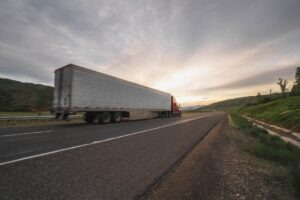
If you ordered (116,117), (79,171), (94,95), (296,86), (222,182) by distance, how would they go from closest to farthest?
(222,182) < (79,171) < (94,95) < (116,117) < (296,86)

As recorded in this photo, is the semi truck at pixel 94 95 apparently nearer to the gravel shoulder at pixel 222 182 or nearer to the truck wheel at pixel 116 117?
the truck wheel at pixel 116 117

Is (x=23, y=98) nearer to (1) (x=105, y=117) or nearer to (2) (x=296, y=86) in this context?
(1) (x=105, y=117)

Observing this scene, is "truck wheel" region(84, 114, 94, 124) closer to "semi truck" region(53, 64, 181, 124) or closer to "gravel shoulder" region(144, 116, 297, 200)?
"semi truck" region(53, 64, 181, 124)

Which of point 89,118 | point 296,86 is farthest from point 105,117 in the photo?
point 296,86

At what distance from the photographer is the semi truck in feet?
46.7

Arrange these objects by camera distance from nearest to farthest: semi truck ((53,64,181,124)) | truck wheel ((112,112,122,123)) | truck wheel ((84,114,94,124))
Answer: semi truck ((53,64,181,124)), truck wheel ((84,114,94,124)), truck wheel ((112,112,122,123))

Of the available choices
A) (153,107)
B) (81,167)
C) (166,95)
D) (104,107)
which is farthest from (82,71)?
(166,95)

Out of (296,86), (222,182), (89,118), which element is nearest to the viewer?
(222,182)

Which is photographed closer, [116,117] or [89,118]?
[89,118]

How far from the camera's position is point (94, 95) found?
16.0 meters

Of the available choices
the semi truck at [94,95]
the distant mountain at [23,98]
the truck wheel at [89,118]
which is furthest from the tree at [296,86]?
the distant mountain at [23,98]

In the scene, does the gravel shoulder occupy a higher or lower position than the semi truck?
lower

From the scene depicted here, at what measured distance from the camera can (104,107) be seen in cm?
1716

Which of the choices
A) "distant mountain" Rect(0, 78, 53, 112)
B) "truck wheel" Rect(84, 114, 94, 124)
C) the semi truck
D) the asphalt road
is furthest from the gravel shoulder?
"distant mountain" Rect(0, 78, 53, 112)
